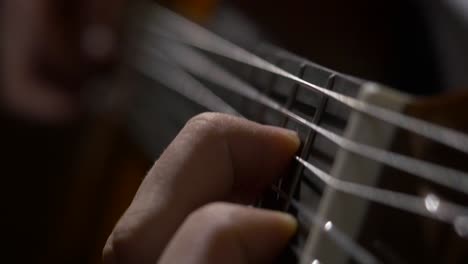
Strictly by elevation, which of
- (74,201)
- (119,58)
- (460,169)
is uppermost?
(460,169)

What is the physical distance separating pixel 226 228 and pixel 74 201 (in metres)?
0.82

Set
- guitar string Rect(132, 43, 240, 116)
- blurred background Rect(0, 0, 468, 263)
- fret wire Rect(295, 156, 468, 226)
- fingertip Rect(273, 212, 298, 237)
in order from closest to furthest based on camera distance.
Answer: fret wire Rect(295, 156, 468, 226)
fingertip Rect(273, 212, 298, 237)
guitar string Rect(132, 43, 240, 116)
blurred background Rect(0, 0, 468, 263)

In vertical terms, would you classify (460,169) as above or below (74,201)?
above

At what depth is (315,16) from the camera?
2.13 feet

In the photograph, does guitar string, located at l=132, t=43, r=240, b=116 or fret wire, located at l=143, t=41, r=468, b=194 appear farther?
guitar string, located at l=132, t=43, r=240, b=116

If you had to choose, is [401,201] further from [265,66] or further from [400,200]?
[265,66]

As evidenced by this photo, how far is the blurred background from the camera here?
2.78 feet

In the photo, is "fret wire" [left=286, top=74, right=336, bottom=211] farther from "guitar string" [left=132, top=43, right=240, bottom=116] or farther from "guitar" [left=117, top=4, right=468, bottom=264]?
"guitar string" [left=132, top=43, right=240, bottom=116]

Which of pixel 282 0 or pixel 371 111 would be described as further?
pixel 282 0

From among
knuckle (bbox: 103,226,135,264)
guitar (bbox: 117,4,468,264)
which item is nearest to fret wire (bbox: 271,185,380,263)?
guitar (bbox: 117,4,468,264)

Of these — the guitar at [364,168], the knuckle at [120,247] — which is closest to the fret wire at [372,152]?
the guitar at [364,168]

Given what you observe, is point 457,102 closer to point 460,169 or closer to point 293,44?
point 460,169

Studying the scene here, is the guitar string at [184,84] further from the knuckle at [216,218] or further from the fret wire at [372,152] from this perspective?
the knuckle at [216,218]

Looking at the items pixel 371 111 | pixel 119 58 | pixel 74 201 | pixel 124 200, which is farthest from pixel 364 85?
pixel 74 201
